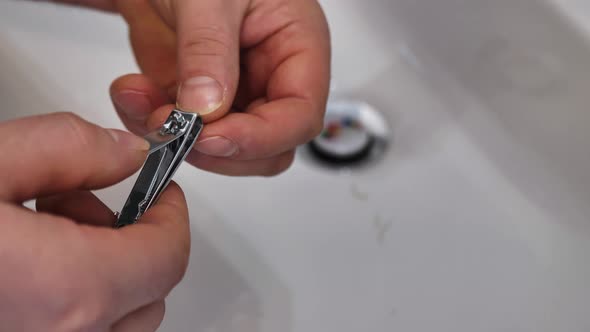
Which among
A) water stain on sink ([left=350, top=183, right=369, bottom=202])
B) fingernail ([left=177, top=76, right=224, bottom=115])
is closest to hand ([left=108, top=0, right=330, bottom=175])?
fingernail ([left=177, top=76, right=224, bottom=115])

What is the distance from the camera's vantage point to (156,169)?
0.98 feet

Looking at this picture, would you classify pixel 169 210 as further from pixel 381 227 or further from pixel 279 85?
pixel 381 227

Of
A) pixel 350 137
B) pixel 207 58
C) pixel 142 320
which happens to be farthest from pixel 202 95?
pixel 350 137

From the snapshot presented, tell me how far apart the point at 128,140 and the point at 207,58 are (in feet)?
0.26

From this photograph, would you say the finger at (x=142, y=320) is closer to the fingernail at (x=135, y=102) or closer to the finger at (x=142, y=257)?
the finger at (x=142, y=257)

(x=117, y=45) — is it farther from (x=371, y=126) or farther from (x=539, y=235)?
(x=539, y=235)

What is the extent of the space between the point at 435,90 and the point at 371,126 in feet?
0.21

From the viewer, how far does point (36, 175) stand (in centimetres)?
23

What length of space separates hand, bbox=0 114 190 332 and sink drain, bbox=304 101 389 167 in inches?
10.1

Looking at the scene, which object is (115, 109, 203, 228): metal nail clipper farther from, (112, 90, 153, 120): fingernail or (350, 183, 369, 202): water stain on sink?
(350, 183, 369, 202): water stain on sink

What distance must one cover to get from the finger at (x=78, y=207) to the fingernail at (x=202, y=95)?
0.24ft

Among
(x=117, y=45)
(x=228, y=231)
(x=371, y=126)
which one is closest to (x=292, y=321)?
(x=228, y=231)

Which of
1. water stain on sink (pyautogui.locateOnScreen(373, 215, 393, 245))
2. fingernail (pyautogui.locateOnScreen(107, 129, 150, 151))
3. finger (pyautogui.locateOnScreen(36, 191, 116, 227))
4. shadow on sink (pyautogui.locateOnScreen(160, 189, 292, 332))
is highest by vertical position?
fingernail (pyautogui.locateOnScreen(107, 129, 150, 151))

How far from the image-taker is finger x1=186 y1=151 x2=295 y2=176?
368mm
